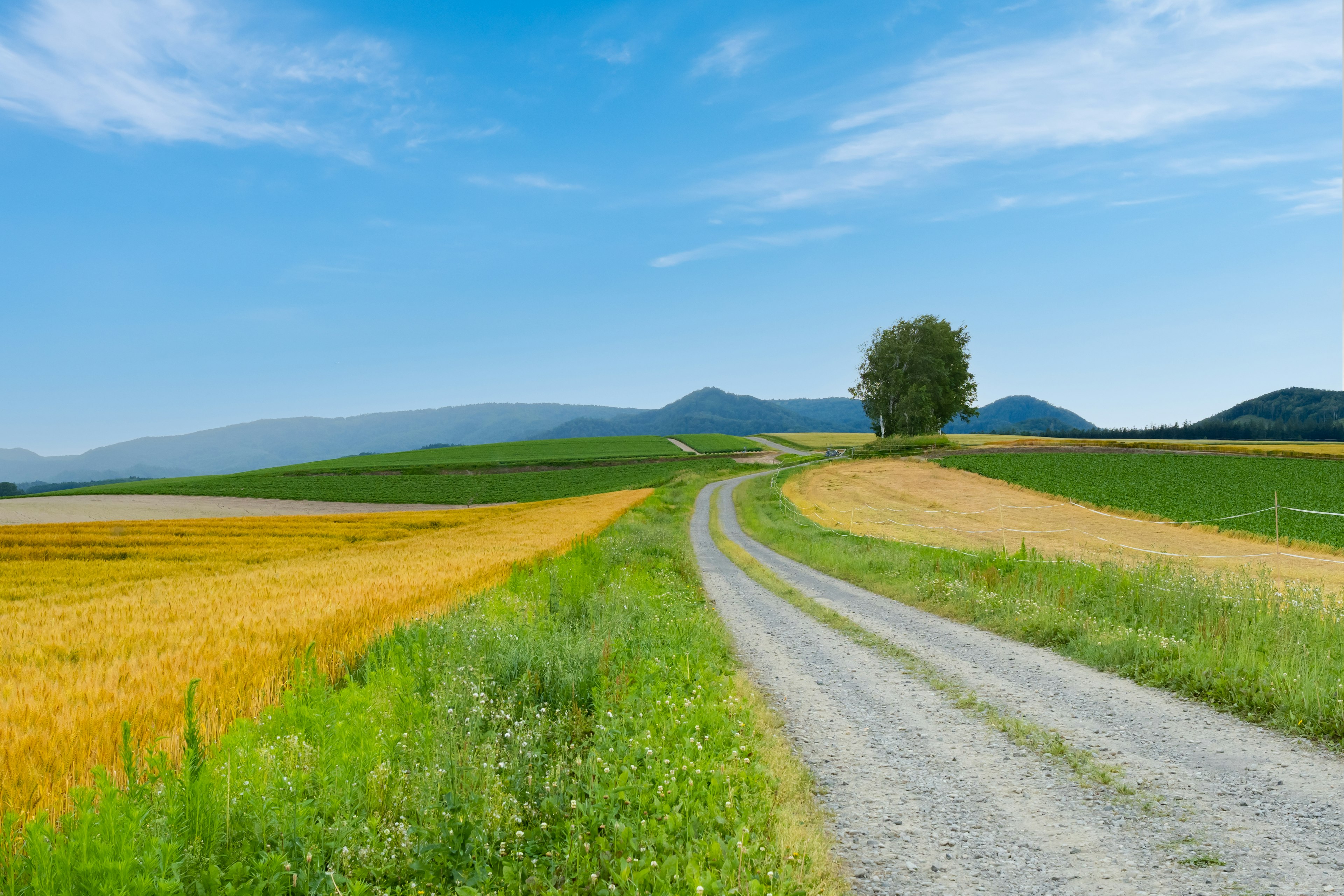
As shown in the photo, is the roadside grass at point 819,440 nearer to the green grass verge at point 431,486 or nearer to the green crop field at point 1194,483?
the green grass verge at point 431,486

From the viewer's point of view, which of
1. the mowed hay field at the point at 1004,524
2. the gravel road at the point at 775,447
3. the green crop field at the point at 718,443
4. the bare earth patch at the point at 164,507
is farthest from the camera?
the green crop field at the point at 718,443

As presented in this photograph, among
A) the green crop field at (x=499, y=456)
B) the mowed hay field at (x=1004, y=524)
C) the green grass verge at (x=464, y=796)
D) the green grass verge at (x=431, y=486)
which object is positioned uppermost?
the green crop field at (x=499, y=456)

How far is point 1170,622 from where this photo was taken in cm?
1048

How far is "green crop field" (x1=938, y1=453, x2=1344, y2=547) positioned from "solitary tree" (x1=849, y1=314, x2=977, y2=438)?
1818 centimetres

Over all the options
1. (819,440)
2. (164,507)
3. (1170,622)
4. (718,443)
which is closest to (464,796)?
(1170,622)

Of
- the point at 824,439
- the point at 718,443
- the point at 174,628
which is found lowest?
the point at 174,628

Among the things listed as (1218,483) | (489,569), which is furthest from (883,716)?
(1218,483)

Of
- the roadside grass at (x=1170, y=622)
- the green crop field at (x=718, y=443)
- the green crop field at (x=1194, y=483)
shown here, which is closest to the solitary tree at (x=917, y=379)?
the green crop field at (x=1194, y=483)

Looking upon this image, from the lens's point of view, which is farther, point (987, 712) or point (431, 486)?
point (431, 486)

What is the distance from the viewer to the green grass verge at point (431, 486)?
2832 inches

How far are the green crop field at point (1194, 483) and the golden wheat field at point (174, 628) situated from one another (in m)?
34.9

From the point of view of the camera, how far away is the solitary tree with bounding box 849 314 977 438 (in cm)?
8781

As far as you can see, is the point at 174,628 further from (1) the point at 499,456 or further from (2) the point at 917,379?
(1) the point at 499,456

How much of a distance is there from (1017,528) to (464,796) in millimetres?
35725
